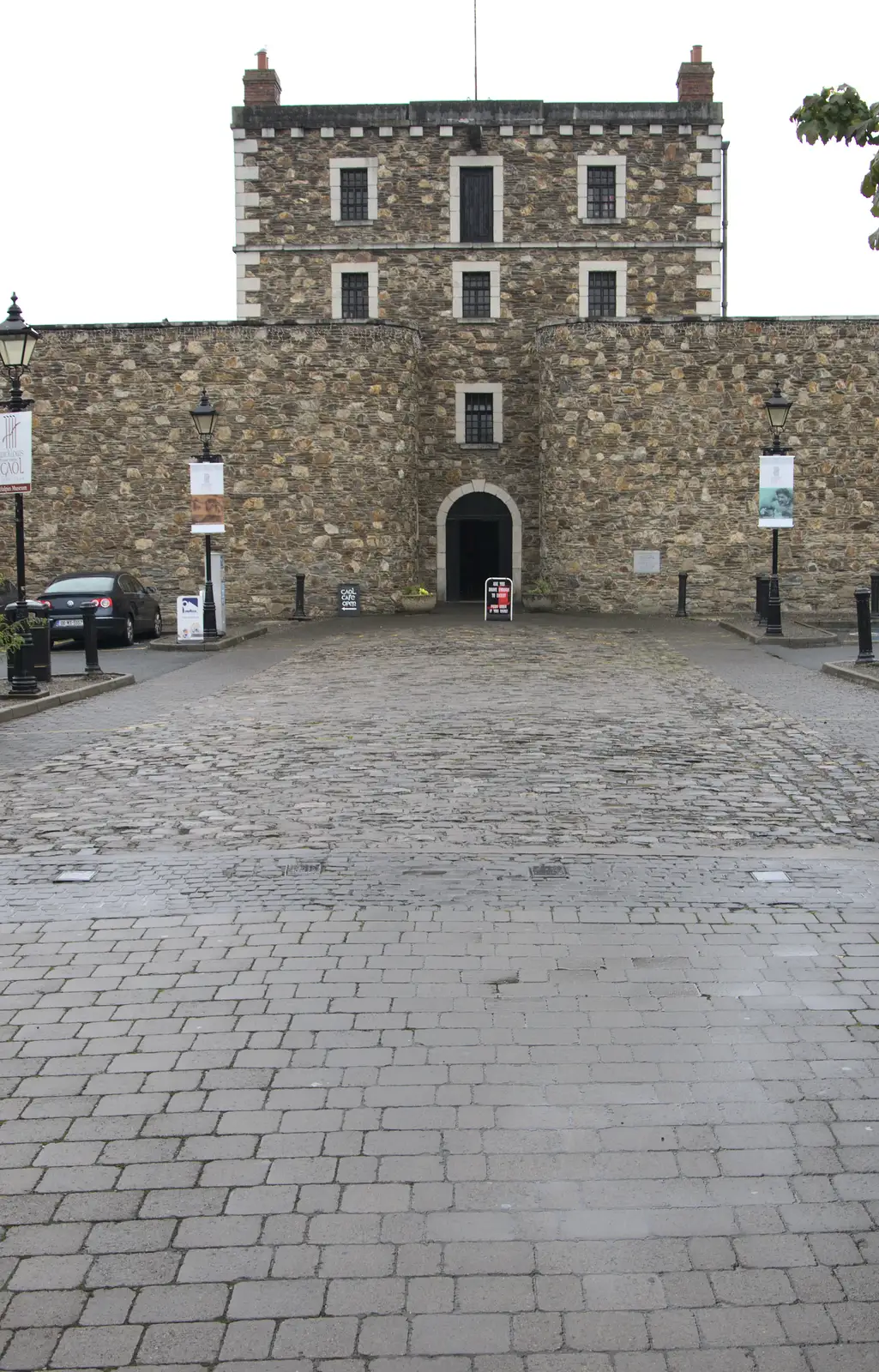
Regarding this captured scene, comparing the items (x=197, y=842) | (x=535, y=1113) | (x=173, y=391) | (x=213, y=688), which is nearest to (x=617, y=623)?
(x=173, y=391)

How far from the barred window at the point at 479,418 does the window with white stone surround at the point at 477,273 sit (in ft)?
6.82

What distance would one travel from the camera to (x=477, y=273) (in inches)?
1332

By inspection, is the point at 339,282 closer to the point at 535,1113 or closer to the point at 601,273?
the point at 601,273

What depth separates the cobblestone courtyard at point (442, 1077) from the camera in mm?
2957

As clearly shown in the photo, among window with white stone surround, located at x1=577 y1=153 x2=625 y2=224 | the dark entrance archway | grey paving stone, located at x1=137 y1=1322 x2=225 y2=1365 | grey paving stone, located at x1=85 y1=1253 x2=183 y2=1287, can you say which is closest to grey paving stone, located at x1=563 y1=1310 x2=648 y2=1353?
grey paving stone, located at x1=137 y1=1322 x2=225 y2=1365

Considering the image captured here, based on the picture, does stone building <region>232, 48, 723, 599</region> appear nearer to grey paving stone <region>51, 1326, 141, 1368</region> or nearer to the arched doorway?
the arched doorway

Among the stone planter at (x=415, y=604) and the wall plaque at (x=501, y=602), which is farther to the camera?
the stone planter at (x=415, y=604)

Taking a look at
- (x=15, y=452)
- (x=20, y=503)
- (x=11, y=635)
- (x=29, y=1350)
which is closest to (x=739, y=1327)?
(x=29, y=1350)

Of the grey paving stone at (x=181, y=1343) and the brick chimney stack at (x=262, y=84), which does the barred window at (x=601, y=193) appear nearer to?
the brick chimney stack at (x=262, y=84)

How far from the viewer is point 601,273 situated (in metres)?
33.9

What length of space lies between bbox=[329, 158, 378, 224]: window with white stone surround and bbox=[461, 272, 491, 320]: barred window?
2.79 meters

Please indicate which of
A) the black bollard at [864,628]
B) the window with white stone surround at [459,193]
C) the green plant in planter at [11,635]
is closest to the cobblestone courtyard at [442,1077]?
the green plant in planter at [11,635]

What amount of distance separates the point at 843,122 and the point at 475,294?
100 feet

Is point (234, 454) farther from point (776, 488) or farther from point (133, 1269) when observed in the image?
point (133, 1269)
